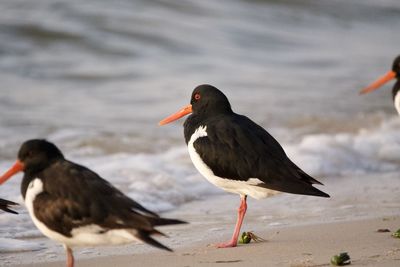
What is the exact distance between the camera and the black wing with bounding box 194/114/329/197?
6.84 m

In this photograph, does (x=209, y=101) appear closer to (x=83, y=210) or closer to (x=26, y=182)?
(x=26, y=182)

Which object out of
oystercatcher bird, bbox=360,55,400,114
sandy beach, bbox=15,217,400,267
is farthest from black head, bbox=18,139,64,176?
oystercatcher bird, bbox=360,55,400,114

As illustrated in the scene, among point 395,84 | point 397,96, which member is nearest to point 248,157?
point 397,96

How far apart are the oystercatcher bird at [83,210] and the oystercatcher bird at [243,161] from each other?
145cm

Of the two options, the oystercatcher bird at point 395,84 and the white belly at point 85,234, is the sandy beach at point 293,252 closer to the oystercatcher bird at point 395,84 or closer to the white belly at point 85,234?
the white belly at point 85,234

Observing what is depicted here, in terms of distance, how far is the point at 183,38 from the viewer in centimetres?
1712

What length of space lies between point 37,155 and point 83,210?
62 cm

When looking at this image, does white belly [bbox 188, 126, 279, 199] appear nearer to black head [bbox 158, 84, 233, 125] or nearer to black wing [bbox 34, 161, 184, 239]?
black head [bbox 158, 84, 233, 125]

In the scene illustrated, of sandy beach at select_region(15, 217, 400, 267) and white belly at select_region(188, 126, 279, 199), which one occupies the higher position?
white belly at select_region(188, 126, 279, 199)

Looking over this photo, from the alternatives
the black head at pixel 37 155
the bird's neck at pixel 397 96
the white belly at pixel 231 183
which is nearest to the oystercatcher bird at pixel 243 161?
the white belly at pixel 231 183

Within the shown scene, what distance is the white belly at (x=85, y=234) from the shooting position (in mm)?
5438

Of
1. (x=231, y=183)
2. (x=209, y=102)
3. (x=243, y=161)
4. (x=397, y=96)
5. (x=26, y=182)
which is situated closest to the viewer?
(x=26, y=182)

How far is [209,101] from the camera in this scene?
7.67m

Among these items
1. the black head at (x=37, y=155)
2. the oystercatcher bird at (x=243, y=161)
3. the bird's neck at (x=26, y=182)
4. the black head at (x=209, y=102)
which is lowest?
the bird's neck at (x=26, y=182)
